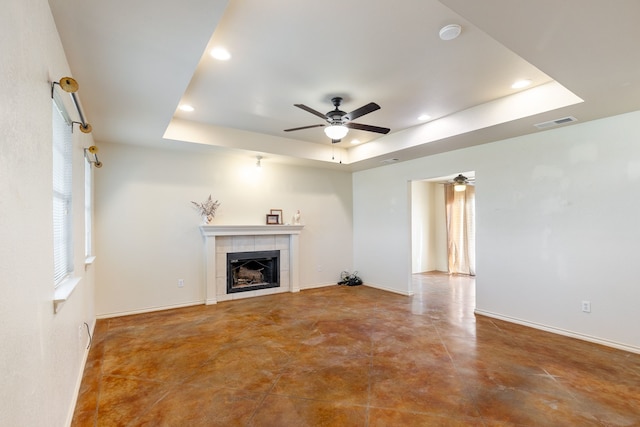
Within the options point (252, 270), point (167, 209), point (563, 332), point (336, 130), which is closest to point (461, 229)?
point (563, 332)

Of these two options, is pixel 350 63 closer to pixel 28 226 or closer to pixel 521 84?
pixel 521 84

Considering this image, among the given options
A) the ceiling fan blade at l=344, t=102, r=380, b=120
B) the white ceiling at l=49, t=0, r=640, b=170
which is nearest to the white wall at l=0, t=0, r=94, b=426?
the white ceiling at l=49, t=0, r=640, b=170

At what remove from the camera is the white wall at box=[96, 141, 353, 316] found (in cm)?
453

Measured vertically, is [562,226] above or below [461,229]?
above

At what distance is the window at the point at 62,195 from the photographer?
210 cm

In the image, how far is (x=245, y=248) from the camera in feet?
18.4

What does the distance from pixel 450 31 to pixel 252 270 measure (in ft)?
16.1

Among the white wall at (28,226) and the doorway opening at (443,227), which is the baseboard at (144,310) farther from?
the doorway opening at (443,227)

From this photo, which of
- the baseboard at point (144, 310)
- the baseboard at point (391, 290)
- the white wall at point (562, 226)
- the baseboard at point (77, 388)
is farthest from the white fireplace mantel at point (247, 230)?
the white wall at point (562, 226)

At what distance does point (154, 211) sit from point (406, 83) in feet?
13.4

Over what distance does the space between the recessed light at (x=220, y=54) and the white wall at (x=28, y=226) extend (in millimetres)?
1075

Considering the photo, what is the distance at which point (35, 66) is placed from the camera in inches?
58.2

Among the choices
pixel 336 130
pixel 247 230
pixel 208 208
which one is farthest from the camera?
pixel 247 230

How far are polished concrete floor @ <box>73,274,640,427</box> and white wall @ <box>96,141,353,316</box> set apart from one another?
21.1 inches
